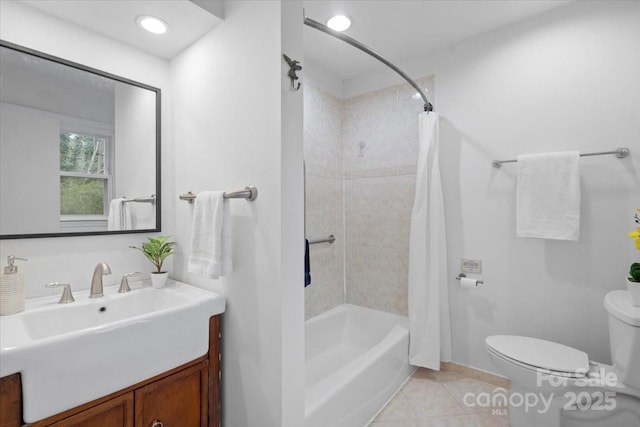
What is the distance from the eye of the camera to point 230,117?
1344 millimetres

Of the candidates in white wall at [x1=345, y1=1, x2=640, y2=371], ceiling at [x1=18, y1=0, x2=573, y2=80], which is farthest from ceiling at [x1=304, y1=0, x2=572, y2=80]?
white wall at [x1=345, y1=1, x2=640, y2=371]

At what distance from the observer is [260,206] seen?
1.21 m

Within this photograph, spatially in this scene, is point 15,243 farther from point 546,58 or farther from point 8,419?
point 546,58

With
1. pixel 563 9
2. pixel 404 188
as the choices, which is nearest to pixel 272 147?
pixel 404 188

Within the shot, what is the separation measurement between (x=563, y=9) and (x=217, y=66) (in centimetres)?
213

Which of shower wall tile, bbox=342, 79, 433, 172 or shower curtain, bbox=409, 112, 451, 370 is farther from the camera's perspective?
shower wall tile, bbox=342, 79, 433, 172

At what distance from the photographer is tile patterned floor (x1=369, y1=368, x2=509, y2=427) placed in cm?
169

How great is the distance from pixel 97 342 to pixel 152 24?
4.68 feet


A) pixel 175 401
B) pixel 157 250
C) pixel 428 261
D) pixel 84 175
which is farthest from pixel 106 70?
pixel 428 261

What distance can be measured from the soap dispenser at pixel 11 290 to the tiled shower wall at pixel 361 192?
5.40ft

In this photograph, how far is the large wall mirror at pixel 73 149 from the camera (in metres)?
1.21

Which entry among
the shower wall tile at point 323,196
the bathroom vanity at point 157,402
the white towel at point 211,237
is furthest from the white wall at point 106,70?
the shower wall tile at point 323,196

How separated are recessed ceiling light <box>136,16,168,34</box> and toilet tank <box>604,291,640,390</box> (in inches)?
101

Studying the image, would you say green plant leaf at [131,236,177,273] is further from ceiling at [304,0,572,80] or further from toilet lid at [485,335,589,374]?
toilet lid at [485,335,589,374]
